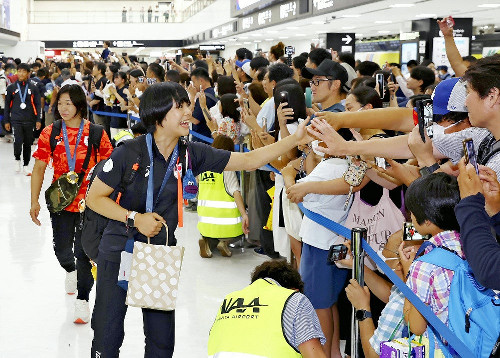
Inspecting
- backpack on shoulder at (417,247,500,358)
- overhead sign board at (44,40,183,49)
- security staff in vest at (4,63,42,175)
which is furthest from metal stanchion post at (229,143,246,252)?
overhead sign board at (44,40,183,49)

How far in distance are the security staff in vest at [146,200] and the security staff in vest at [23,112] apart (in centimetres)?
902

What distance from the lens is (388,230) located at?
384 centimetres

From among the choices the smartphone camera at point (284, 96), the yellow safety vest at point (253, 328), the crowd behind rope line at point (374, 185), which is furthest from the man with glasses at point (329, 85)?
the yellow safety vest at point (253, 328)

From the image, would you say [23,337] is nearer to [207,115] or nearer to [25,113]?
[207,115]

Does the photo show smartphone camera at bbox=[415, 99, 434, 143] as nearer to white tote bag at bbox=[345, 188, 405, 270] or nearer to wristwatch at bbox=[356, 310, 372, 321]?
wristwatch at bbox=[356, 310, 372, 321]

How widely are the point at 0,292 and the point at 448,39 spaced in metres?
4.21

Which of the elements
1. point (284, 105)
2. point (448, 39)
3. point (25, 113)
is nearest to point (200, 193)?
point (284, 105)

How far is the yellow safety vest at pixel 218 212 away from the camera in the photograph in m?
6.88

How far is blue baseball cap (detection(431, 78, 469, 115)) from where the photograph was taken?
2.76m

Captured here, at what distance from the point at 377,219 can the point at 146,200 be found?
1.29m

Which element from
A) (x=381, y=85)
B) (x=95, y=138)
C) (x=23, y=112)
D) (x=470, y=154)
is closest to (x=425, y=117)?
(x=470, y=154)

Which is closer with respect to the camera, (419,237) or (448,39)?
(419,237)

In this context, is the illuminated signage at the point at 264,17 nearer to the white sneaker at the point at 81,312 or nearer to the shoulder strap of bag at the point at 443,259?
the white sneaker at the point at 81,312

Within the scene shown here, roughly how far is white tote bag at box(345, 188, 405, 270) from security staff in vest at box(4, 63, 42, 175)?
916cm
